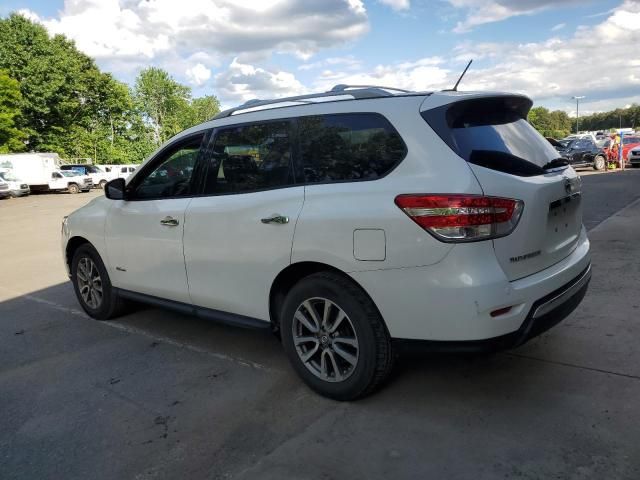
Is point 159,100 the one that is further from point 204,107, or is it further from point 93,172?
point 93,172

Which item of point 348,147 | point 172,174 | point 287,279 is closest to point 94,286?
point 172,174

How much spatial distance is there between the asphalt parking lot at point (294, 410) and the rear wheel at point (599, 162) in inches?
889

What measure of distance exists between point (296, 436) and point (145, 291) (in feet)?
7.22

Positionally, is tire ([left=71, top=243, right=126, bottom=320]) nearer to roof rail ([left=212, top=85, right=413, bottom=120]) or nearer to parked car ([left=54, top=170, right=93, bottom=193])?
roof rail ([left=212, top=85, right=413, bottom=120])

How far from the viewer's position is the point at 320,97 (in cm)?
354

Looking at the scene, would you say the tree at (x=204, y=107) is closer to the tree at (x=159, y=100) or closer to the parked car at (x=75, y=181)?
the tree at (x=159, y=100)

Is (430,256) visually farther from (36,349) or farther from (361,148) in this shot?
(36,349)

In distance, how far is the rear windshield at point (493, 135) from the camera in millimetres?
2898

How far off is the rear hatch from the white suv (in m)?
0.01

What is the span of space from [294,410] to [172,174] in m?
2.15

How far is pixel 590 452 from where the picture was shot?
2594 mm

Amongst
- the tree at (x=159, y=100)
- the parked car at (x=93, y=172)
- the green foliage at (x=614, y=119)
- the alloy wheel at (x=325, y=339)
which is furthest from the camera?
the green foliage at (x=614, y=119)

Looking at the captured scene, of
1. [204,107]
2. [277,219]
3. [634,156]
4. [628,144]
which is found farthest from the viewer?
[204,107]

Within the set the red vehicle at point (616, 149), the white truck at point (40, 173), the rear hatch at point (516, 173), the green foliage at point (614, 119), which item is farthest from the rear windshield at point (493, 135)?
the green foliage at point (614, 119)
